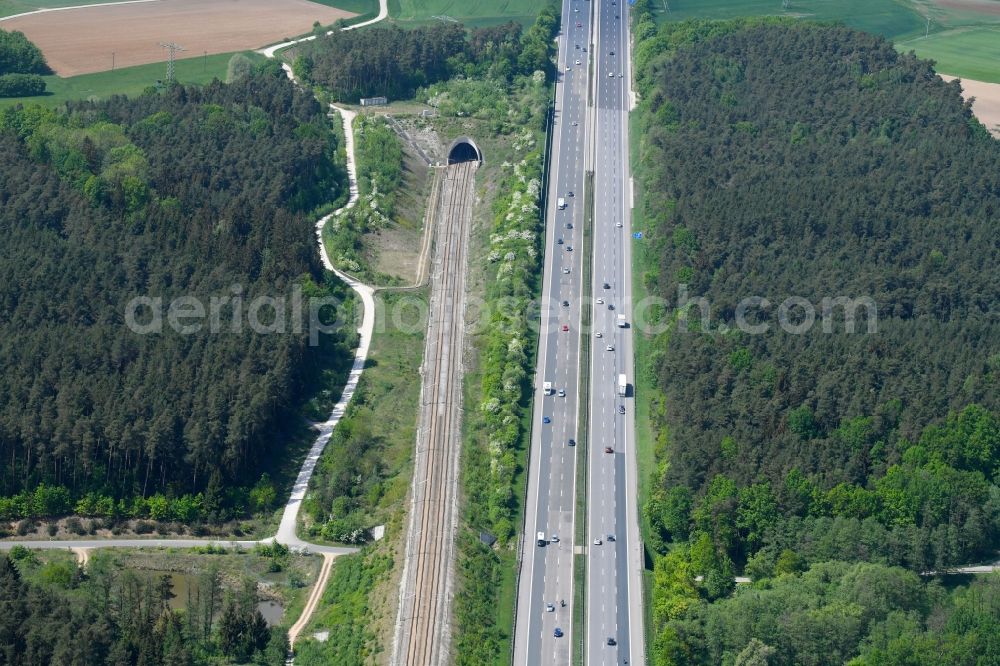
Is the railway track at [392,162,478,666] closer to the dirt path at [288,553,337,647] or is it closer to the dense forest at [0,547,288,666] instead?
the dirt path at [288,553,337,647]

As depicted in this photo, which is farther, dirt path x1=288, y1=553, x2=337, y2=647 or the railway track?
dirt path x1=288, y1=553, x2=337, y2=647

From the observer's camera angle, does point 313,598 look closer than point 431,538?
Yes

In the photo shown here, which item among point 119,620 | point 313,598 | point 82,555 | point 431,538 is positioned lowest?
point 119,620

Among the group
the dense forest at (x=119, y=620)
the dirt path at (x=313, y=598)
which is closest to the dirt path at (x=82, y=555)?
the dense forest at (x=119, y=620)

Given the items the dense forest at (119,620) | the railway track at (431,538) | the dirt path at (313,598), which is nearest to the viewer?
the dense forest at (119,620)

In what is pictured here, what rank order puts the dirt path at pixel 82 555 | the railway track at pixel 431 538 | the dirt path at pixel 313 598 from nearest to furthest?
1. the railway track at pixel 431 538
2. the dirt path at pixel 313 598
3. the dirt path at pixel 82 555

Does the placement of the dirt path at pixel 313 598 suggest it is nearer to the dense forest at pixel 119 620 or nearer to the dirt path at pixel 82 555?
the dense forest at pixel 119 620

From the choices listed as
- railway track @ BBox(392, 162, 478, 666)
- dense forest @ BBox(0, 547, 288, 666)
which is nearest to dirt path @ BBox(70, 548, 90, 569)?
dense forest @ BBox(0, 547, 288, 666)

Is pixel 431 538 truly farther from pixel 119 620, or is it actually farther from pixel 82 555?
pixel 82 555

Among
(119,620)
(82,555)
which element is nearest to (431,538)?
(119,620)

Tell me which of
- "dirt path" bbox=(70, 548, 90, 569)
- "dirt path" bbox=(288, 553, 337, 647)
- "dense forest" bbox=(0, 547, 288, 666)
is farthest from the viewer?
"dirt path" bbox=(70, 548, 90, 569)
